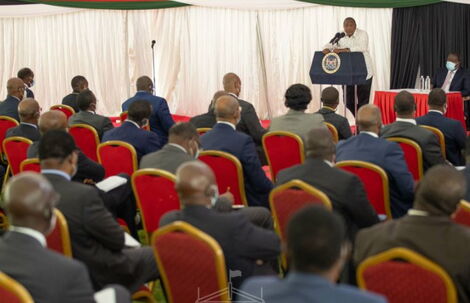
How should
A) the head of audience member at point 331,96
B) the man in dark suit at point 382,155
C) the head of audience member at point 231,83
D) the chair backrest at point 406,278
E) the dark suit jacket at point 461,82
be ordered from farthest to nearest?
the dark suit jacket at point 461,82
the head of audience member at point 231,83
the head of audience member at point 331,96
the man in dark suit at point 382,155
the chair backrest at point 406,278

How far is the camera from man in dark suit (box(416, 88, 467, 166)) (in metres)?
6.97

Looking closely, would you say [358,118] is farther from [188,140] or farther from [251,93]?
[251,93]

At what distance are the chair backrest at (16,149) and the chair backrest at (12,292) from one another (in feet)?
12.8

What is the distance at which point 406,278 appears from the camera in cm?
319

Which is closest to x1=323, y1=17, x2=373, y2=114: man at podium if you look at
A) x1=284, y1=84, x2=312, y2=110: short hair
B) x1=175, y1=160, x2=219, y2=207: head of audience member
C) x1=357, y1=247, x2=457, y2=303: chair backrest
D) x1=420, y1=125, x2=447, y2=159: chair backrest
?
x1=284, y1=84, x2=312, y2=110: short hair

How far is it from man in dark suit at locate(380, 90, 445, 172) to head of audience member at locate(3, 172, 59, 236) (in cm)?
356

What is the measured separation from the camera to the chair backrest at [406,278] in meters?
3.12

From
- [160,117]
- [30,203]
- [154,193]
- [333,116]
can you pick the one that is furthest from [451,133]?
[30,203]

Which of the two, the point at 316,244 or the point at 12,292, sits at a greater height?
the point at 316,244

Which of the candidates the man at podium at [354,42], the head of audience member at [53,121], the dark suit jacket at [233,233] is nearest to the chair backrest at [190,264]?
the dark suit jacket at [233,233]

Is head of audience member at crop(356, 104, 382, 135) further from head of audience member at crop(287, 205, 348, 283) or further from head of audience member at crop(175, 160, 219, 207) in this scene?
head of audience member at crop(287, 205, 348, 283)

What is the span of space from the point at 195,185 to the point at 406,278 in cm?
120

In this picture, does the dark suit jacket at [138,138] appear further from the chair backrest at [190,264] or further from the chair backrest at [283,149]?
the chair backrest at [190,264]

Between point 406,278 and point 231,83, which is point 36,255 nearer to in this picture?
point 406,278
